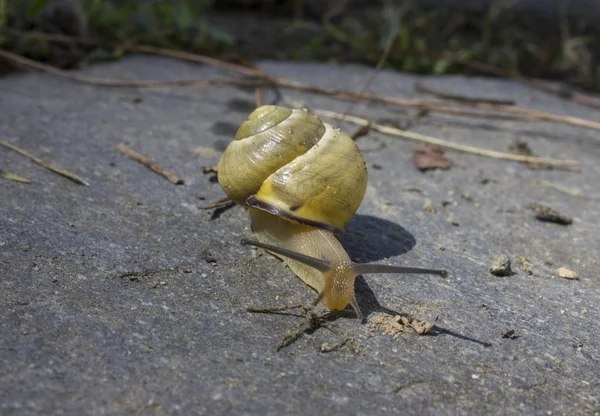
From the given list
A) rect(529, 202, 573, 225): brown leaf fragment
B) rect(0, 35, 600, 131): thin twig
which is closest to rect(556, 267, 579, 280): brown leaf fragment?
rect(529, 202, 573, 225): brown leaf fragment

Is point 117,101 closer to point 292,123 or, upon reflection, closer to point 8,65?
point 8,65

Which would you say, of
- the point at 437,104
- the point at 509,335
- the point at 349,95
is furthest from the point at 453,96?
the point at 509,335

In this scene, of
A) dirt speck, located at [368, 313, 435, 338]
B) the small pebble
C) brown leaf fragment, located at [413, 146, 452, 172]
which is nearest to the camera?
dirt speck, located at [368, 313, 435, 338]

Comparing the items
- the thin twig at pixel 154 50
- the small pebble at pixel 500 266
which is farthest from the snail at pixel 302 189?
the thin twig at pixel 154 50

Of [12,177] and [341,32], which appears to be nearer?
[12,177]

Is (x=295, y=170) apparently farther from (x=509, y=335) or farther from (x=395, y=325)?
(x=509, y=335)

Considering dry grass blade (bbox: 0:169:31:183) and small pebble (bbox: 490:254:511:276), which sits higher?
small pebble (bbox: 490:254:511:276)

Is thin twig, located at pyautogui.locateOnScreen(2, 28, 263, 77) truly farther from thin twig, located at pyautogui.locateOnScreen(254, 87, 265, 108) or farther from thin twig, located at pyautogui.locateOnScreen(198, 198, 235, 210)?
thin twig, located at pyautogui.locateOnScreen(198, 198, 235, 210)
